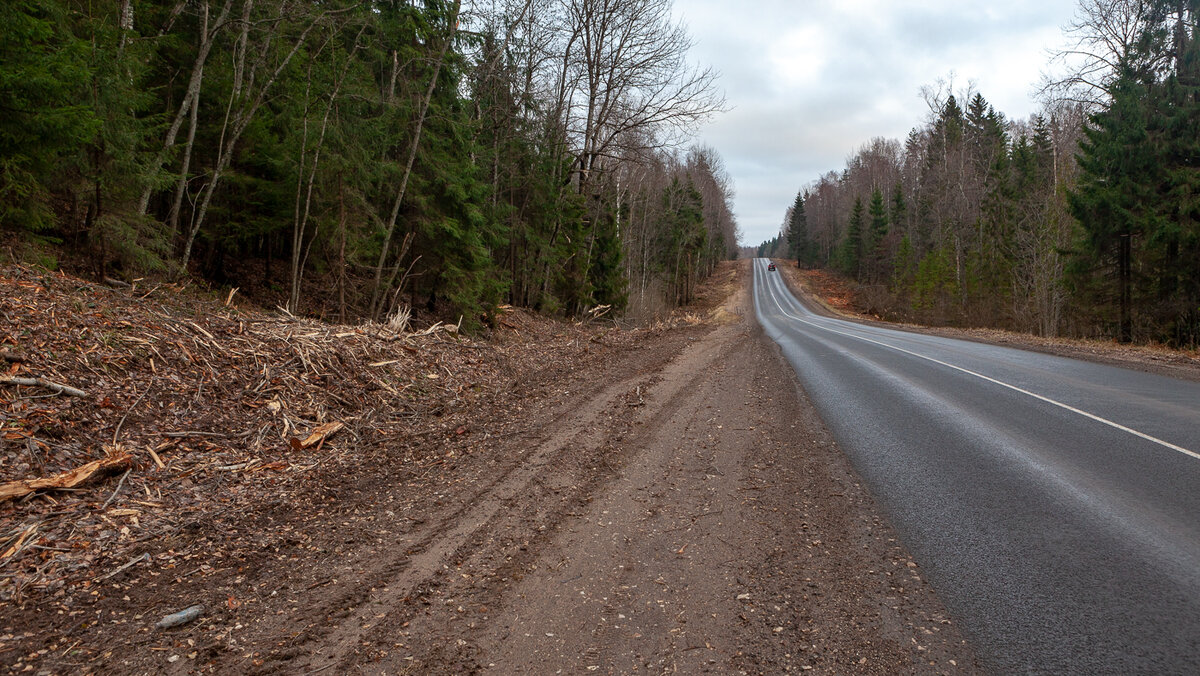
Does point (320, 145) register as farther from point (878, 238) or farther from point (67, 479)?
point (878, 238)

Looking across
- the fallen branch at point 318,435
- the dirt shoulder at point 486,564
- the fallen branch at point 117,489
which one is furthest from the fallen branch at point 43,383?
the fallen branch at point 318,435

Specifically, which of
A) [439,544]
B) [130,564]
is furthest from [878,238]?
[130,564]

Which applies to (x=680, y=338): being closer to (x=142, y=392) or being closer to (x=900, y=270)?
(x=142, y=392)

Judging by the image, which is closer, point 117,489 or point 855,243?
point 117,489

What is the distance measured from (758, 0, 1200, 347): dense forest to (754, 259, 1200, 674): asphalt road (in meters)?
12.3

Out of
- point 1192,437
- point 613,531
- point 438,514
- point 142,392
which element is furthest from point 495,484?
point 1192,437

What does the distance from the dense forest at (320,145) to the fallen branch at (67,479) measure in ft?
14.9

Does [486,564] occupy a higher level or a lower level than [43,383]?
lower

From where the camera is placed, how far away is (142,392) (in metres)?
5.63

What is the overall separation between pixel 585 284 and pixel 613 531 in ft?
64.0

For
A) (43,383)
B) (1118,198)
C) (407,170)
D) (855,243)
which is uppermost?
(855,243)

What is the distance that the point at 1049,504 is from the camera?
14.6ft

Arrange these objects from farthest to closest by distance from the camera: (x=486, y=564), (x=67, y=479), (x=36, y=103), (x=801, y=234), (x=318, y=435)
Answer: (x=801, y=234), (x=36, y=103), (x=318, y=435), (x=67, y=479), (x=486, y=564)

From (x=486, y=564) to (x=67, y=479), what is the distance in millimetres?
3278
